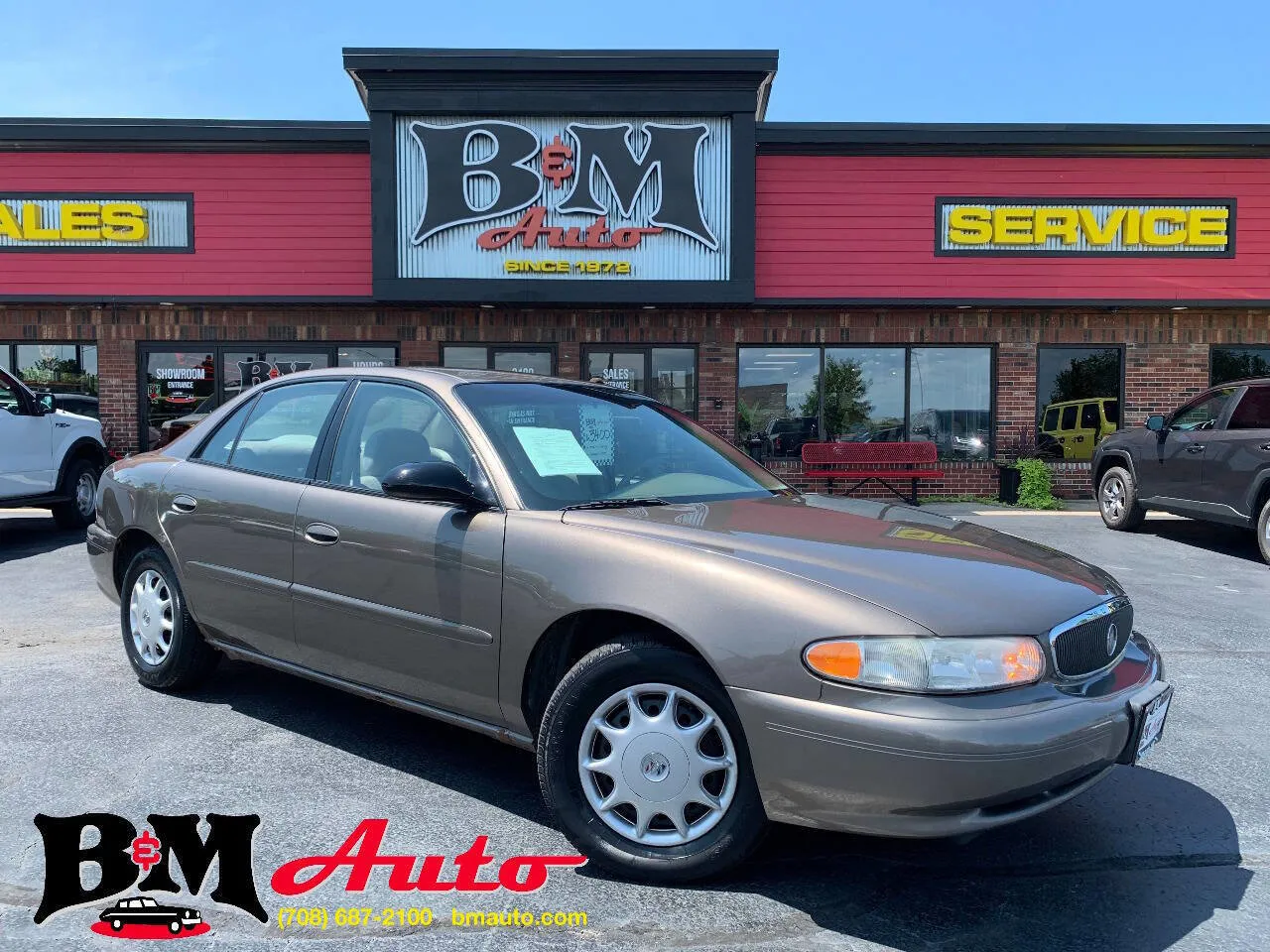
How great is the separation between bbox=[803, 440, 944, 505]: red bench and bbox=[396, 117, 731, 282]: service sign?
2965 millimetres

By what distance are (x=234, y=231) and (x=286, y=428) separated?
11.0 metres

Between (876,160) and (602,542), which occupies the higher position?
(876,160)

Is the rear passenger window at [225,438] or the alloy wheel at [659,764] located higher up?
the rear passenger window at [225,438]

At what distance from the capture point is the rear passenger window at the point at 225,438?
14.8 ft

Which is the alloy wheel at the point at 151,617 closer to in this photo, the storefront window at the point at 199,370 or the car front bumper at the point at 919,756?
the car front bumper at the point at 919,756

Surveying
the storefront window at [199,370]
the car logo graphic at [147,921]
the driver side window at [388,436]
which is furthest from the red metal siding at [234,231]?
the car logo graphic at [147,921]

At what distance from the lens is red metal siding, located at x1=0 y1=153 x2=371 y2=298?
45.7ft

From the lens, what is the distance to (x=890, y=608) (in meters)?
2.60

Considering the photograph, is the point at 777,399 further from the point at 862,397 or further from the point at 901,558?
the point at 901,558

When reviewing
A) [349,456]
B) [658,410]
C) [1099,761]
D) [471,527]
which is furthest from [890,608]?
[349,456]

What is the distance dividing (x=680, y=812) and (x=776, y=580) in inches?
28.8

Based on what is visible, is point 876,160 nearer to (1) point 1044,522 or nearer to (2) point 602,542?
(1) point 1044,522

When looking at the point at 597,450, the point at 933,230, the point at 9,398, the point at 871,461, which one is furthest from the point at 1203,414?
the point at 9,398

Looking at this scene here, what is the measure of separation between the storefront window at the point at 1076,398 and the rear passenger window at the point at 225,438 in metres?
12.5
